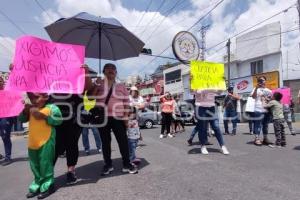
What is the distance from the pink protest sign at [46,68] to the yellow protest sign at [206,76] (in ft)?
9.24

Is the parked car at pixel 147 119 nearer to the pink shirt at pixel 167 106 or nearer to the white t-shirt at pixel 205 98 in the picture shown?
the pink shirt at pixel 167 106

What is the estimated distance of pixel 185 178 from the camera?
495 cm

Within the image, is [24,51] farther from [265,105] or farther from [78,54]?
[265,105]

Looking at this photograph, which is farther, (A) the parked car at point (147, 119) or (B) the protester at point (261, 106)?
(A) the parked car at point (147, 119)

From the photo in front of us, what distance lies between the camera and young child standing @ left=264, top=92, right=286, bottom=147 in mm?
8148

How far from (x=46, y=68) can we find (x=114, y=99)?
3.75ft

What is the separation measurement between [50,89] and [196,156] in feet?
11.3

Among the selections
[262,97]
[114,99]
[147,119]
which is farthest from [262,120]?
[147,119]

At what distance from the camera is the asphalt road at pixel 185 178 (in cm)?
420

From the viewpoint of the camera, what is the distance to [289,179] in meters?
4.79

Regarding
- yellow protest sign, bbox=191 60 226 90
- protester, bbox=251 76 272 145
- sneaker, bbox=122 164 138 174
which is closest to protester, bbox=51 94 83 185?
sneaker, bbox=122 164 138 174

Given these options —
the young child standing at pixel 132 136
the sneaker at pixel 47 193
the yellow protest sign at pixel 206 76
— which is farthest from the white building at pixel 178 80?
the sneaker at pixel 47 193

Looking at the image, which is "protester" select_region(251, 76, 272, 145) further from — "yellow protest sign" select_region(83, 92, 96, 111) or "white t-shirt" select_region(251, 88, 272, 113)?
"yellow protest sign" select_region(83, 92, 96, 111)

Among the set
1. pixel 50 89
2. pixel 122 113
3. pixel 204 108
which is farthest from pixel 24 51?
pixel 204 108
